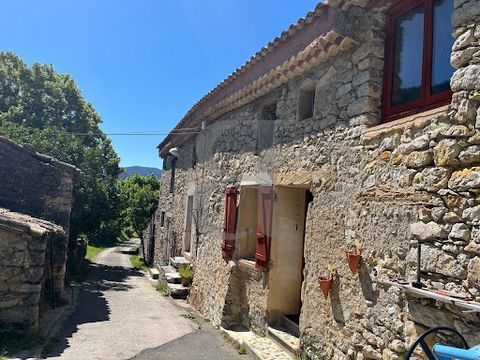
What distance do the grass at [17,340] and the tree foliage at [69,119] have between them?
34.9 feet

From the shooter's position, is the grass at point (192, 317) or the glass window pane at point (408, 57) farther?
the grass at point (192, 317)

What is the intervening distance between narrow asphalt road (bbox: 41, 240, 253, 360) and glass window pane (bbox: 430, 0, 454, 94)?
4578 millimetres

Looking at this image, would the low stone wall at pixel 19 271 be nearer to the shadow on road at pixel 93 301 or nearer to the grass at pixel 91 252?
the shadow on road at pixel 93 301

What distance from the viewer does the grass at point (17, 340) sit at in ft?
19.2

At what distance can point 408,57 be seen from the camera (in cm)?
437

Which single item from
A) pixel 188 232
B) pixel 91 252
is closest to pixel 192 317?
pixel 188 232

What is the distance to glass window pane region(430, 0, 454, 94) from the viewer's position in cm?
381

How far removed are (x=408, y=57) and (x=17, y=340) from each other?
6.36m

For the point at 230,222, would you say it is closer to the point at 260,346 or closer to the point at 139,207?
the point at 260,346

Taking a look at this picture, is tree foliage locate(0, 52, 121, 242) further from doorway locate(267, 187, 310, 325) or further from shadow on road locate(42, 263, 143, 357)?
doorway locate(267, 187, 310, 325)

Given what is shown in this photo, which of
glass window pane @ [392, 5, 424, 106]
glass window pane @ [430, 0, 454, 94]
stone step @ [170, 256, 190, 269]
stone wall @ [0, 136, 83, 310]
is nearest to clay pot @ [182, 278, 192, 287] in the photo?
stone step @ [170, 256, 190, 269]

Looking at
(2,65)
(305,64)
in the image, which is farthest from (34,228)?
(2,65)

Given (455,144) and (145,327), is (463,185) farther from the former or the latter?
(145,327)

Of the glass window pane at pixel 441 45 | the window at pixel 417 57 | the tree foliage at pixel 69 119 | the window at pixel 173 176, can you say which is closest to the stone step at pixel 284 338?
the window at pixel 417 57
